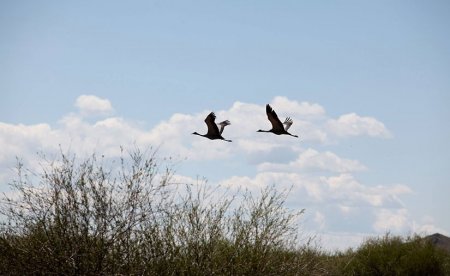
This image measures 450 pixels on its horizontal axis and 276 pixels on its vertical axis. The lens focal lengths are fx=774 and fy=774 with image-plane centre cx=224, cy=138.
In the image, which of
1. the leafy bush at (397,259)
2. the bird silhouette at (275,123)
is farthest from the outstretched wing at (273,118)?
the leafy bush at (397,259)

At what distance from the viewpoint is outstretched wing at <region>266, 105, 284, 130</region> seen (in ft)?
53.3

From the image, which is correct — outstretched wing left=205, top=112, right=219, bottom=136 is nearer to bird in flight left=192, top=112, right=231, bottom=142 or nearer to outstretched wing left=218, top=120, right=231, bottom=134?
bird in flight left=192, top=112, right=231, bottom=142

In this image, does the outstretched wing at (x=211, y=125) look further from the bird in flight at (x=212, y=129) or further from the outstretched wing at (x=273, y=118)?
the outstretched wing at (x=273, y=118)

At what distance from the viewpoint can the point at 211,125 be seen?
52.6 ft

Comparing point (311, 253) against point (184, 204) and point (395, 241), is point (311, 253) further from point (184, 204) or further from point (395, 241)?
point (395, 241)

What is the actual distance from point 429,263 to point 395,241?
1.96 meters

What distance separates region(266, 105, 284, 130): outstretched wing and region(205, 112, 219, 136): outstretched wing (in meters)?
1.15

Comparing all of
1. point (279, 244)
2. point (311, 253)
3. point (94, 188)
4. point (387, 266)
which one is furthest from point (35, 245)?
point (387, 266)

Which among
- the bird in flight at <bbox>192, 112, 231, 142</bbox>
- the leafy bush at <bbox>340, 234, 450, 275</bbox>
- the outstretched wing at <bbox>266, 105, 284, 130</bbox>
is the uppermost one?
the outstretched wing at <bbox>266, 105, 284, 130</bbox>

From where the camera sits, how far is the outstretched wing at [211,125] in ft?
52.0

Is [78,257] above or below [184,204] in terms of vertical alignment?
below

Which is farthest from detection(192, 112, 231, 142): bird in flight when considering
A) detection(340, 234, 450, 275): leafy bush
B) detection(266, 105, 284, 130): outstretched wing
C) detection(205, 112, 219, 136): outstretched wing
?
detection(340, 234, 450, 275): leafy bush

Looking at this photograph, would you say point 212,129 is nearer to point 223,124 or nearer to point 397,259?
point 223,124

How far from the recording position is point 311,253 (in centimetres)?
2061
